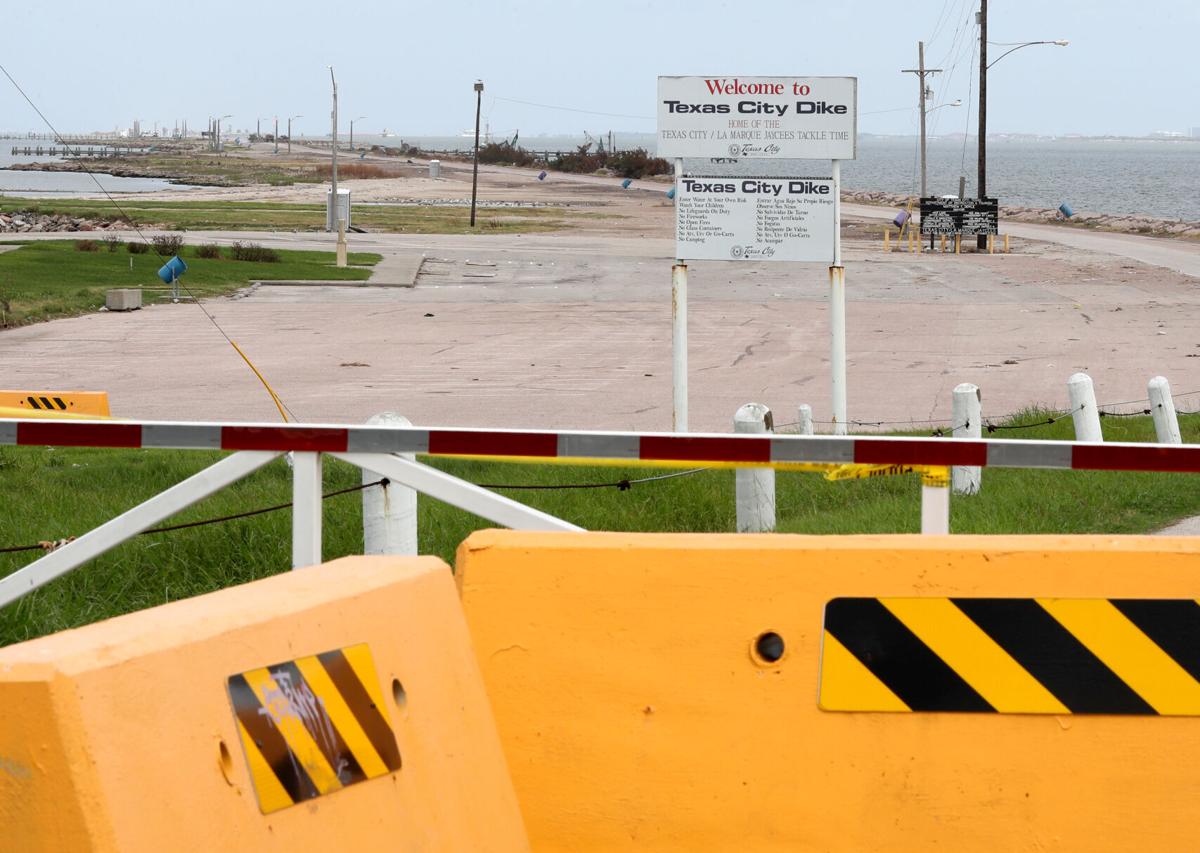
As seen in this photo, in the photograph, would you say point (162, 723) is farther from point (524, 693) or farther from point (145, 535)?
point (145, 535)

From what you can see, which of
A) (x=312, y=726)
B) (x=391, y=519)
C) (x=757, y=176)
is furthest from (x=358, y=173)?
(x=312, y=726)

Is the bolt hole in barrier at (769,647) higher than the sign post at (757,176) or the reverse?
the reverse

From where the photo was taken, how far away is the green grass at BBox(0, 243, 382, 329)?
1006 inches

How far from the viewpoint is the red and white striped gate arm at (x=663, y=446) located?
4.65 metres

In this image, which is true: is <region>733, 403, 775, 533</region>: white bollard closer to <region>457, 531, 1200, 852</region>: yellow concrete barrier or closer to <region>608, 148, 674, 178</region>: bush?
<region>457, 531, 1200, 852</region>: yellow concrete barrier

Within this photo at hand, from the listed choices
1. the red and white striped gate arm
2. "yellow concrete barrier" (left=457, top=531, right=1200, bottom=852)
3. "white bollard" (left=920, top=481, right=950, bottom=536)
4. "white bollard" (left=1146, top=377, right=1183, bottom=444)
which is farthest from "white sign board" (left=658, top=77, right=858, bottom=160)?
"yellow concrete barrier" (left=457, top=531, right=1200, bottom=852)

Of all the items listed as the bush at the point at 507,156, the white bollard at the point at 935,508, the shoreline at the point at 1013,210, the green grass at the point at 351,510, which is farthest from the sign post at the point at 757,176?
the bush at the point at 507,156

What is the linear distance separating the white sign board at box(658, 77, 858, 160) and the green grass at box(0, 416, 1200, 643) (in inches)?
122

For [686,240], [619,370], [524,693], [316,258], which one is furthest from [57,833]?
[316,258]

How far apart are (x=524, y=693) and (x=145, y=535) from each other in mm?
4558

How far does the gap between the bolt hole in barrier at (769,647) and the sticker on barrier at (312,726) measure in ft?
3.46

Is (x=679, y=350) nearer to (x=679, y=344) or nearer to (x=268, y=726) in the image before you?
(x=679, y=344)

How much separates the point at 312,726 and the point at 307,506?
1.91m

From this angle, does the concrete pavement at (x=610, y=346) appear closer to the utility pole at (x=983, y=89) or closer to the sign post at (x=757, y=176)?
the sign post at (x=757, y=176)
